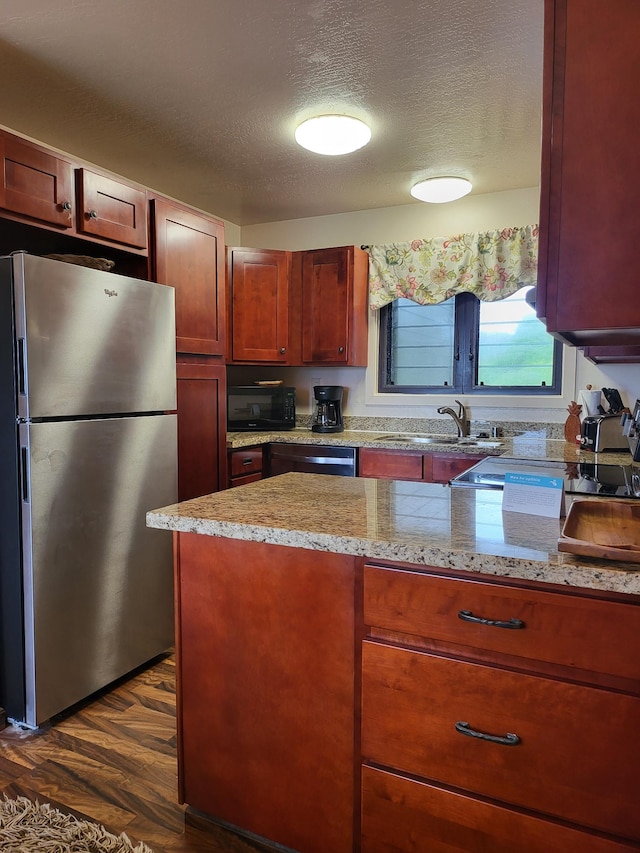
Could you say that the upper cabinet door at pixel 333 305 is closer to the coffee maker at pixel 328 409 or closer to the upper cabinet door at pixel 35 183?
the coffee maker at pixel 328 409

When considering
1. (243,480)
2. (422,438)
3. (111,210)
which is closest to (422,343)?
(422,438)

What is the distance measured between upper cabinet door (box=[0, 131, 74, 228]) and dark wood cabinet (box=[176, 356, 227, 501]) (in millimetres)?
858

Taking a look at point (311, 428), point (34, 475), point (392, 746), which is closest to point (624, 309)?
point (392, 746)

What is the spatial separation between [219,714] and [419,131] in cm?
257

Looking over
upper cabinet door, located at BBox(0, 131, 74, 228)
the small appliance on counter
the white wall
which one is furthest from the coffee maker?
upper cabinet door, located at BBox(0, 131, 74, 228)

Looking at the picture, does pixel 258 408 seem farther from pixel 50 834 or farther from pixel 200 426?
pixel 50 834

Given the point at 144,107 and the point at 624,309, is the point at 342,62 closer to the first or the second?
the point at 144,107

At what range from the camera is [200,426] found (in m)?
2.90

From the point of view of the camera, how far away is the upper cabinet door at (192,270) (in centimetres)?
266

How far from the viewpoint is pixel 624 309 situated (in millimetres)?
1069

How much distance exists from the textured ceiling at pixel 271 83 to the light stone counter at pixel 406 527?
5.04 feet

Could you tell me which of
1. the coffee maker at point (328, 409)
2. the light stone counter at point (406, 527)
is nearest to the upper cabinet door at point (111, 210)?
the light stone counter at point (406, 527)

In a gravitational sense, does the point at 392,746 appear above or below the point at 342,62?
below

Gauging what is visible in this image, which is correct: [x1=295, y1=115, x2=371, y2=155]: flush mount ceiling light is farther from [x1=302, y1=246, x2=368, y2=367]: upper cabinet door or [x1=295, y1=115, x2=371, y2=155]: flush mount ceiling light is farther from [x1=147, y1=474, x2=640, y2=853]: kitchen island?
[x1=147, y1=474, x2=640, y2=853]: kitchen island
